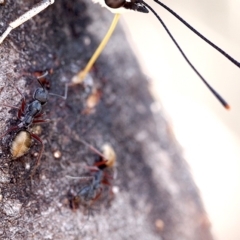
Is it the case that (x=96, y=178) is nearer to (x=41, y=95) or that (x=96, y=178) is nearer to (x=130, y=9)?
(x=41, y=95)

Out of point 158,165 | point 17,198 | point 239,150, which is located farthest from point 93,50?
point 239,150

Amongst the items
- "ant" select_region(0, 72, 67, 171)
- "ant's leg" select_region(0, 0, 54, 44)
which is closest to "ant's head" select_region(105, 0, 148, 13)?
"ant's leg" select_region(0, 0, 54, 44)

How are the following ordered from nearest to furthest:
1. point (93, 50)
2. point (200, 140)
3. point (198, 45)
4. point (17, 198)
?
point (17, 198) → point (93, 50) → point (200, 140) → point (198, 45)

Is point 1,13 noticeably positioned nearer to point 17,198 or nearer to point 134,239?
point 17,198

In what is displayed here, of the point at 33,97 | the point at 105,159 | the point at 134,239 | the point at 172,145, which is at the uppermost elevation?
the point at 33,97

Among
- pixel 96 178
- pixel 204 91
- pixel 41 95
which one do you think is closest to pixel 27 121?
pixel 41 95

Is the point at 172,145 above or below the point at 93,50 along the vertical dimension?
below

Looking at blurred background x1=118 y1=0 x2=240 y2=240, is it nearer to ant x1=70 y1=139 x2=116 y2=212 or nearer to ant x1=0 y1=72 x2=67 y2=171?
ant x1=70 y1=139 x2=116 y2=212
